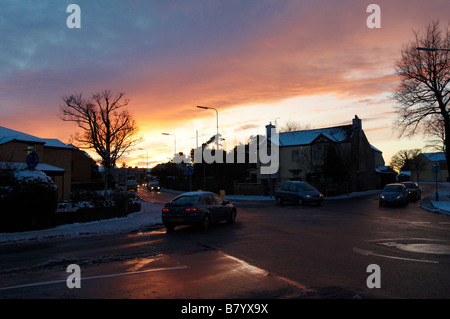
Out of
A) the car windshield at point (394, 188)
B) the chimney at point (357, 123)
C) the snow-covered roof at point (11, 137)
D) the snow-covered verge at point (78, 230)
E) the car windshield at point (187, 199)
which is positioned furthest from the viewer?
the chimney at point (357, 123)

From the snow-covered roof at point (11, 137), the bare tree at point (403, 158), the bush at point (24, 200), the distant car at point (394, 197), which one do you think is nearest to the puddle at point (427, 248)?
the bush at point (24, 200)

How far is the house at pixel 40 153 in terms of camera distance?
22.5 metres

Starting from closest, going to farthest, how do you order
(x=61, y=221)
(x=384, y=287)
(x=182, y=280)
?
(x=384, y=287), (x=182, y=280), (x=61, y=221)

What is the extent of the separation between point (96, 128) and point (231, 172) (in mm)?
21602

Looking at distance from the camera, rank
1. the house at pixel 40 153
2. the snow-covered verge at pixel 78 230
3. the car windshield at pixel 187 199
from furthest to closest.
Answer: the house at pixel 40 153
the car windshield at pixel 187 199
the snow-covered verge at pixel 78 230

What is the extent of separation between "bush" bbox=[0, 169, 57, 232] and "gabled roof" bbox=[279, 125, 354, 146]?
1548 inches

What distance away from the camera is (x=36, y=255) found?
891 centimetres

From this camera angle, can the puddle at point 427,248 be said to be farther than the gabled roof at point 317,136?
No

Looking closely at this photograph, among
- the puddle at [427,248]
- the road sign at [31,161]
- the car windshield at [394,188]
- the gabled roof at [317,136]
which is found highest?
the gabled roof at [317,136]

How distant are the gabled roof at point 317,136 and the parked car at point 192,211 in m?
35.8

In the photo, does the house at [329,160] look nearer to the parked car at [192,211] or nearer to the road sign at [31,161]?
the parked car at [192,211]
